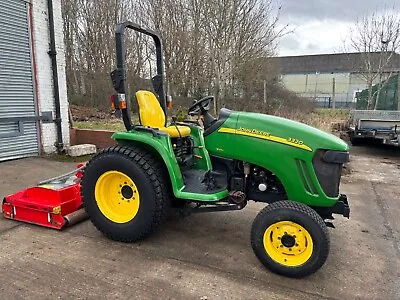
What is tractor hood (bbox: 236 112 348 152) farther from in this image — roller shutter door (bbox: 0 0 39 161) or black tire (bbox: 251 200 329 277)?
roller shutter door (bbox: 0 0 39 161)

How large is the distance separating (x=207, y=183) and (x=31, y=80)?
4988 mm

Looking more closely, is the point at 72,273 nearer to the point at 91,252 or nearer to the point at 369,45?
the point at 91,252

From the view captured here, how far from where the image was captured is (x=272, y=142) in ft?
9.00

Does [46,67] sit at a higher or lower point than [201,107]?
higher

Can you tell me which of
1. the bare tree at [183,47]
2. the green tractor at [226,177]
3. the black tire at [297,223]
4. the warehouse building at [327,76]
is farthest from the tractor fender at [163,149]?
the warehouse building at [327,76]

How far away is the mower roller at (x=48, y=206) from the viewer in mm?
3355

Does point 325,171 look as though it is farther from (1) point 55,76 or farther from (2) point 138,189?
(1) point 55,76

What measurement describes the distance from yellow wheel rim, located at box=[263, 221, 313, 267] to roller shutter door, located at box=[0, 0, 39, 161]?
213 inches

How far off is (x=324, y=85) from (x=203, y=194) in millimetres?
38667

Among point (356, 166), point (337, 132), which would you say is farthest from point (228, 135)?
point (337, 132)

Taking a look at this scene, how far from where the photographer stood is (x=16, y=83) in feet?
20.1

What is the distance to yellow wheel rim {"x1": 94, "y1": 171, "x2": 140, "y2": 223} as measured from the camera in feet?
10.3

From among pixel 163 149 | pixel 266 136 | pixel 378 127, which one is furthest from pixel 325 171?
pixel 378 127

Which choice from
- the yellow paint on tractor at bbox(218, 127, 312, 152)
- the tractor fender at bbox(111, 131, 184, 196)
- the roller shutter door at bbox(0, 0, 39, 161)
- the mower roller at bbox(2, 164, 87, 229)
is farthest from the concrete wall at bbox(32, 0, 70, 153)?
the yellow paint on tractor at bbox(218, 127, 312, 152)
